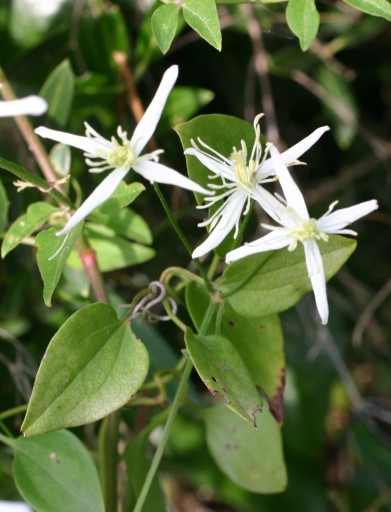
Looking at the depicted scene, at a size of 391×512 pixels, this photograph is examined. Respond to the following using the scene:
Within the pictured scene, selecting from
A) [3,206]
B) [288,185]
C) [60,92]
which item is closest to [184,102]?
[60,92]

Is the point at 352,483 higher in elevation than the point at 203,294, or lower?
lower

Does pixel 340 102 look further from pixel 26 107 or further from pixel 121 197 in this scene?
pixel 26 107

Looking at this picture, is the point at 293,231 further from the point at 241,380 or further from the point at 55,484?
the point at 55,484

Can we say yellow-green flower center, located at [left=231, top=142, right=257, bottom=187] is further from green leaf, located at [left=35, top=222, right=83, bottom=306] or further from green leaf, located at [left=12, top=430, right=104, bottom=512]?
green leaf, located at [left=12, top=430, right=104, bottom=512]

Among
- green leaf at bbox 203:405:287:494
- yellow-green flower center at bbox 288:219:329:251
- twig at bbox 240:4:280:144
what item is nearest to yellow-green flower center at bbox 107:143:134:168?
yellow-green flower center at bbox 288:219:329:251

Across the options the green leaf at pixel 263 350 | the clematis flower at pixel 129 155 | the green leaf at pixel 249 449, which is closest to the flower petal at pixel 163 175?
the clematis flower at pixel 129 155

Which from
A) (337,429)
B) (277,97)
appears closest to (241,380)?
(277,97)

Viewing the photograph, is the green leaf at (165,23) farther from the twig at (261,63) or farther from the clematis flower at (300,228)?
the twig at (261,63)
